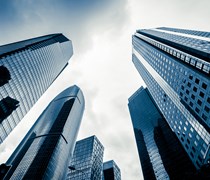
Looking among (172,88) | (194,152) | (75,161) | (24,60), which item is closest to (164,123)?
(172,88)

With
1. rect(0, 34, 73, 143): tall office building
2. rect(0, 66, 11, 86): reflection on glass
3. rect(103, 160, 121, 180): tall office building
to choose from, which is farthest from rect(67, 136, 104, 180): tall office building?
rect(0, 66, 11, 86): reflection on glass

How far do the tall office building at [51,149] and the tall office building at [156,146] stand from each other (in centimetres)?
6047

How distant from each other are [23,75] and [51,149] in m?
58.0

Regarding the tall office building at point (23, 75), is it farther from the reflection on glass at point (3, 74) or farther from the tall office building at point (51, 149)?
the tall office building at point (51, 149)

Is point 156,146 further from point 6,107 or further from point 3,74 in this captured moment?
point 3,74

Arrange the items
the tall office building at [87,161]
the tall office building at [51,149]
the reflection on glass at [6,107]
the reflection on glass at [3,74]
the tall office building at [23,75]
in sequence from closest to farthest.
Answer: the reflection on glass at [3,74], the reflection on glass at [6,107], the tall office building at [23,75], the tall office building at [87,161], the tall office building at [51,149]

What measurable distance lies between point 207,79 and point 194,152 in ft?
85.1

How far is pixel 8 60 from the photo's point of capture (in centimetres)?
9169

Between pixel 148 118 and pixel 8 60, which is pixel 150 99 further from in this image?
pixel 8 60

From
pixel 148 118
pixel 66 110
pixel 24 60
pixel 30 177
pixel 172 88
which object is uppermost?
pixel 66 110

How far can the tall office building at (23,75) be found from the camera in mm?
87619

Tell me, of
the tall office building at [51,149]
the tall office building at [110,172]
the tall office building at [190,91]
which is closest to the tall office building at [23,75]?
the tall office building at [51,149]

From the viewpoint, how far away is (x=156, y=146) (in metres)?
108

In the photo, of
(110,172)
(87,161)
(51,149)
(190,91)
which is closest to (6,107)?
(190,91)
